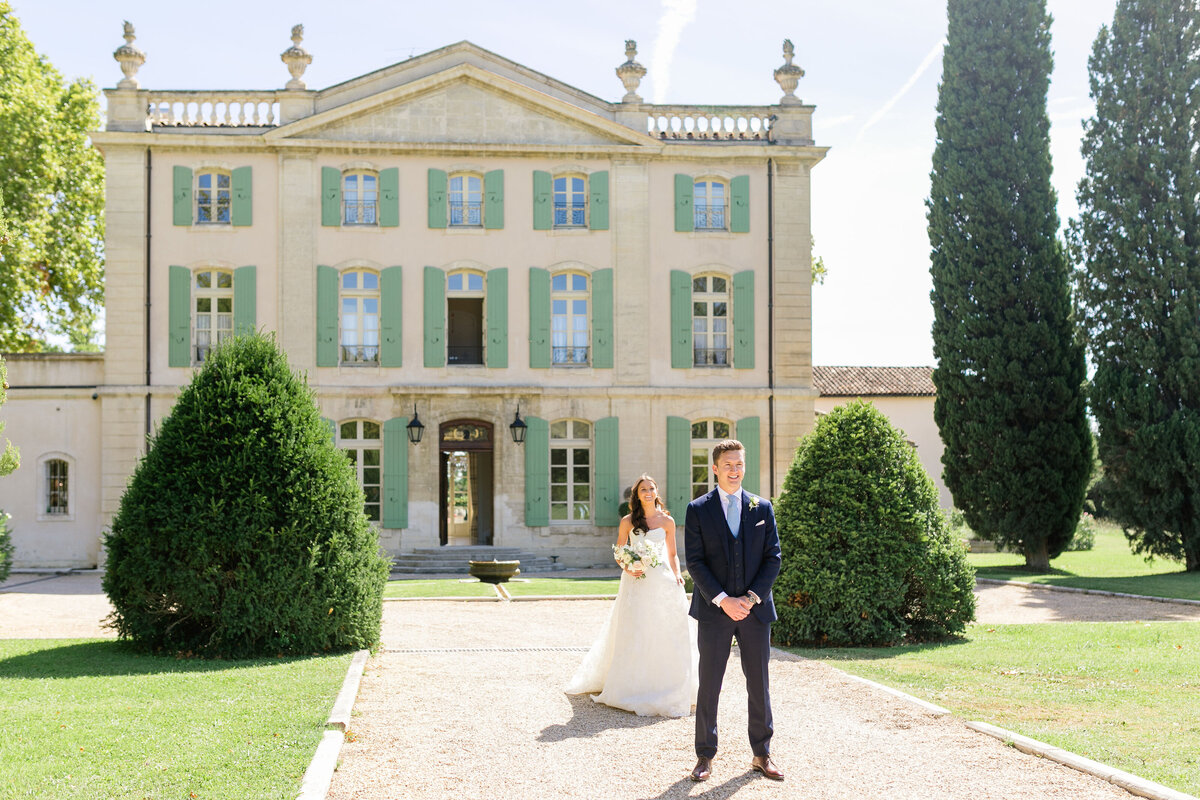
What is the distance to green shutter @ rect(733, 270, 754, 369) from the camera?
24.3 metres

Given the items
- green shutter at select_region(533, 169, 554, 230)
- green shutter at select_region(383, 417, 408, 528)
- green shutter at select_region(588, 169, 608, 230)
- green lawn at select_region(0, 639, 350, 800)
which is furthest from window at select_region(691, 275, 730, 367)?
green lawn at select_region(0, 639, 350, 800)

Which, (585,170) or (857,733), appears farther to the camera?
(585,170)

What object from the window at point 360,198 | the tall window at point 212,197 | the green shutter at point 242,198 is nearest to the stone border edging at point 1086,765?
the window at point 360,198

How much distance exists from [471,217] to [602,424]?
5278 millimetres

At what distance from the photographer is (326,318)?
23578mm

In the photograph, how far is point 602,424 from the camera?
23969 millimetres

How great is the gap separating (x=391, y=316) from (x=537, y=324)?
10.1 feet

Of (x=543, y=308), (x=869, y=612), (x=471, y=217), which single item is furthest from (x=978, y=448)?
(x=869, y=612)

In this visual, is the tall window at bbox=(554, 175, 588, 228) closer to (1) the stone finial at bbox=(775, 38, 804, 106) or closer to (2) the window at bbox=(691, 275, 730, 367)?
(2) the window at bbox=(691, 275, 730, 367)


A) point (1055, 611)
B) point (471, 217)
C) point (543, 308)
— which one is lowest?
point (1055, 611)

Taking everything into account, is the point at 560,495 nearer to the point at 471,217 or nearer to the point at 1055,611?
the point at 471,217

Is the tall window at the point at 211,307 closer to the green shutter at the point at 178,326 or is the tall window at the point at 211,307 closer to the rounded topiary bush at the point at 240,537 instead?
the green shutter at the point at 178,326

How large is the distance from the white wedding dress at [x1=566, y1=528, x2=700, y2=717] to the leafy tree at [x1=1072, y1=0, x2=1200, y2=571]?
1663 cm

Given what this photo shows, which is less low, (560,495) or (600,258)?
(600,258)
